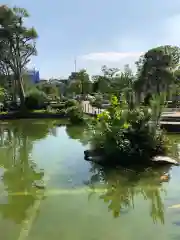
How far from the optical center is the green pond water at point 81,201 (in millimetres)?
5414

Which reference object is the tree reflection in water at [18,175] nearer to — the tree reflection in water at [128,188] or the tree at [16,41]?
the tree reflection in water at [128,188]

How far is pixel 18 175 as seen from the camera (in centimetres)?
888

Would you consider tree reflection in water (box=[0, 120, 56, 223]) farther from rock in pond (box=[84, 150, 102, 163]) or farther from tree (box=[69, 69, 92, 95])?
tree (box=[69, 69, 92, 95])

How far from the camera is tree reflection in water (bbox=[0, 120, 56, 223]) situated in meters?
6.48

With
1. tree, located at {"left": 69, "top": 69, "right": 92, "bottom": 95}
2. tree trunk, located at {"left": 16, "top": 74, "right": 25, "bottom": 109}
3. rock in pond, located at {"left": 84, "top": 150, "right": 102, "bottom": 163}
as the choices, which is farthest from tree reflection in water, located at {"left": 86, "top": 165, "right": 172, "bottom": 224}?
tree, located at {"left": 69, "top": 69, "right": 92, "bottom": 95}

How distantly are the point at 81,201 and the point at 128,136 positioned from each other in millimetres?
3383

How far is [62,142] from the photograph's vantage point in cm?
1392

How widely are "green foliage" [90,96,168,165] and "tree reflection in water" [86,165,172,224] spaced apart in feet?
1.95

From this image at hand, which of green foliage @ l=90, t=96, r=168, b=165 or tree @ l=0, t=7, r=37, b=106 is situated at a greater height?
tree @ l=0, t=7, r=37, b=106

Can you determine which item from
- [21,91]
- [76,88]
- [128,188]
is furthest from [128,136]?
[76,88]

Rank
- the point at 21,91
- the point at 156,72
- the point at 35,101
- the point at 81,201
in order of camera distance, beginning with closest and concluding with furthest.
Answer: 1. the point at 81,201
2. the point at 35,101
3. the point at 21,91
4. the point at 156,72

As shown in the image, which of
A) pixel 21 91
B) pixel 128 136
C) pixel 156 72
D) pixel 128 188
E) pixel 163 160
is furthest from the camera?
pixel 156 72

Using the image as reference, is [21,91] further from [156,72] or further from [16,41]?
[156,72]

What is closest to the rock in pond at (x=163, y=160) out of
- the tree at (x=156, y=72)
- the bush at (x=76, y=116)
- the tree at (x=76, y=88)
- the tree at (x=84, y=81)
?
the bush at (x=76, y=116)
